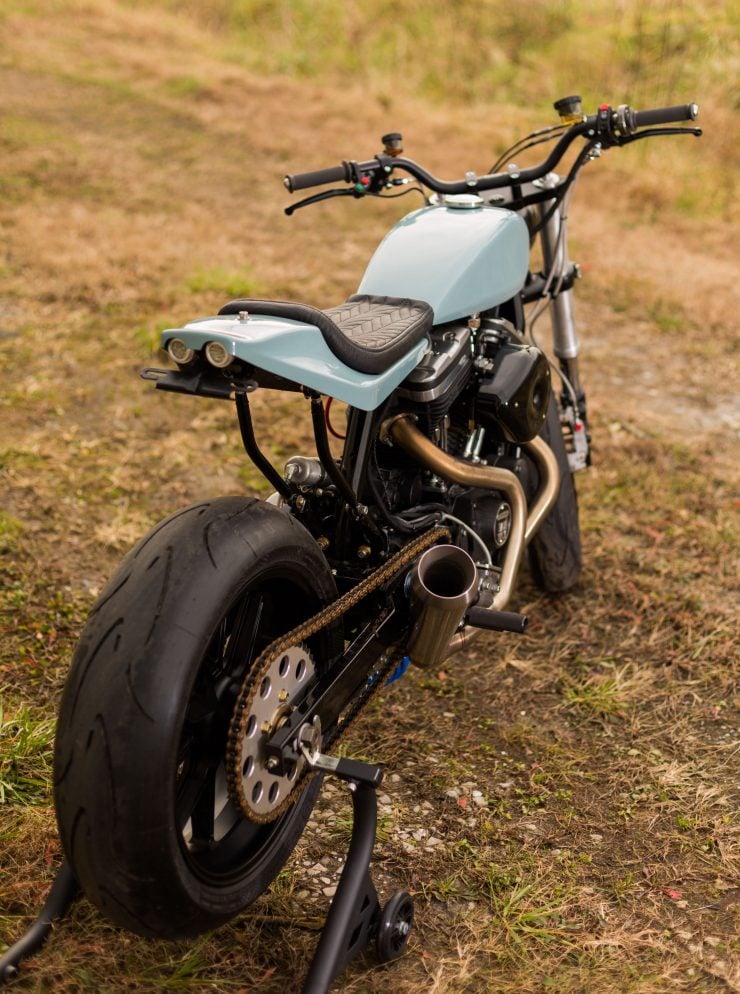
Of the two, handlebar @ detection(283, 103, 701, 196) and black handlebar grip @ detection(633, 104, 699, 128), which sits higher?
black handlebar grip @ detection(633, 104, 699, 128)

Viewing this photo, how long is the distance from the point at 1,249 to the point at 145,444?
8.46 feet

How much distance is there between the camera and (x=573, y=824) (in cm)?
247

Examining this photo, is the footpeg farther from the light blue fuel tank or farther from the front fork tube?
the front fork tube

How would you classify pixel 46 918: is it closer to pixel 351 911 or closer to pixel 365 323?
pixel 351 911

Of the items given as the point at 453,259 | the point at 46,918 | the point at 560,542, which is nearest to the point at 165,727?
the point at 46,918

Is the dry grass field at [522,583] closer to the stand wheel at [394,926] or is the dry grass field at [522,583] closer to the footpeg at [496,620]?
the stand wheel at [394,926]

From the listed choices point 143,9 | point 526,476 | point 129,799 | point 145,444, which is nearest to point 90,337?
point 145,444

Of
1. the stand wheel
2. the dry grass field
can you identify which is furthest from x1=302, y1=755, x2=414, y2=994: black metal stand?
the dry grass field

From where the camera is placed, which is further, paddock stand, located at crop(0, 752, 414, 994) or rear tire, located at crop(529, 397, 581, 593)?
rear tire, located at crop(529, 397, 581, 593)

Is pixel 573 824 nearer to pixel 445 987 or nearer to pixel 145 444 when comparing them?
pixel 445 987

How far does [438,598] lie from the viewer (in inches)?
87.6

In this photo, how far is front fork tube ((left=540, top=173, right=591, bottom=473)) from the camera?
323 centimetres

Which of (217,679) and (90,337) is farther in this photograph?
(90,337)

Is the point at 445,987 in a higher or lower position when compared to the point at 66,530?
lower
